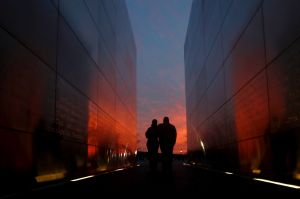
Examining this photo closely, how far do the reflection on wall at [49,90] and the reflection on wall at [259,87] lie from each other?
14.2 feet

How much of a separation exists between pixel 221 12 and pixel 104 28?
566cm

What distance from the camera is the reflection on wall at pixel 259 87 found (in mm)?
7367

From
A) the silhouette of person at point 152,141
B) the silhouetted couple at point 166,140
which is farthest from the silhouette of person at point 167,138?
the silhouette of person at point 152,141

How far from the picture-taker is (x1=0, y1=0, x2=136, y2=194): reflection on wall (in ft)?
22.4

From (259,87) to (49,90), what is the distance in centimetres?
448

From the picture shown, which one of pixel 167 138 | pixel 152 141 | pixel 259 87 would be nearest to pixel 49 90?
pixel 259 87

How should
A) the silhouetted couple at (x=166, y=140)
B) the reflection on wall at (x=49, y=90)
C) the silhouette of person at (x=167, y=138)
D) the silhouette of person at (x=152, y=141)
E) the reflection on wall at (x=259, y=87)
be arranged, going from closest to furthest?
the reflection on wall at (x=49, y=90) < the reflection on wall at (x=259, y=87) < the silhouetted couple at (x=166, y=140) < the silhouette of person at (x=167, y=138) < the silhouette of person at (x=152, y=141)

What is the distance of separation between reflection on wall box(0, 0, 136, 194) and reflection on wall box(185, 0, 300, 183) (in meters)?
4.33

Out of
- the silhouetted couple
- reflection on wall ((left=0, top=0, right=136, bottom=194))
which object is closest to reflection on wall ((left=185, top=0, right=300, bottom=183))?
the silhouetted couple

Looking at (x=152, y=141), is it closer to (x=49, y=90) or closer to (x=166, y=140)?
(x=166, y=140)

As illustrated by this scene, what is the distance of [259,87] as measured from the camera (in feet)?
32.7

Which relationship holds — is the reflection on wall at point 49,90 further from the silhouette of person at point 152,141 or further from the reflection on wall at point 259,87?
the reflection on wall at point 259,87

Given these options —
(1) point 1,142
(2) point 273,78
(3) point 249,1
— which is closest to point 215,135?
(3) point 249,1

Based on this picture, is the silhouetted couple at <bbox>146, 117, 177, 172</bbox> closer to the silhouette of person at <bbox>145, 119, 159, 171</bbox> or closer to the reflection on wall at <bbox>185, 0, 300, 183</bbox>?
the silhouette of person at <bbox>145, 119, 159, 171</bbox>
